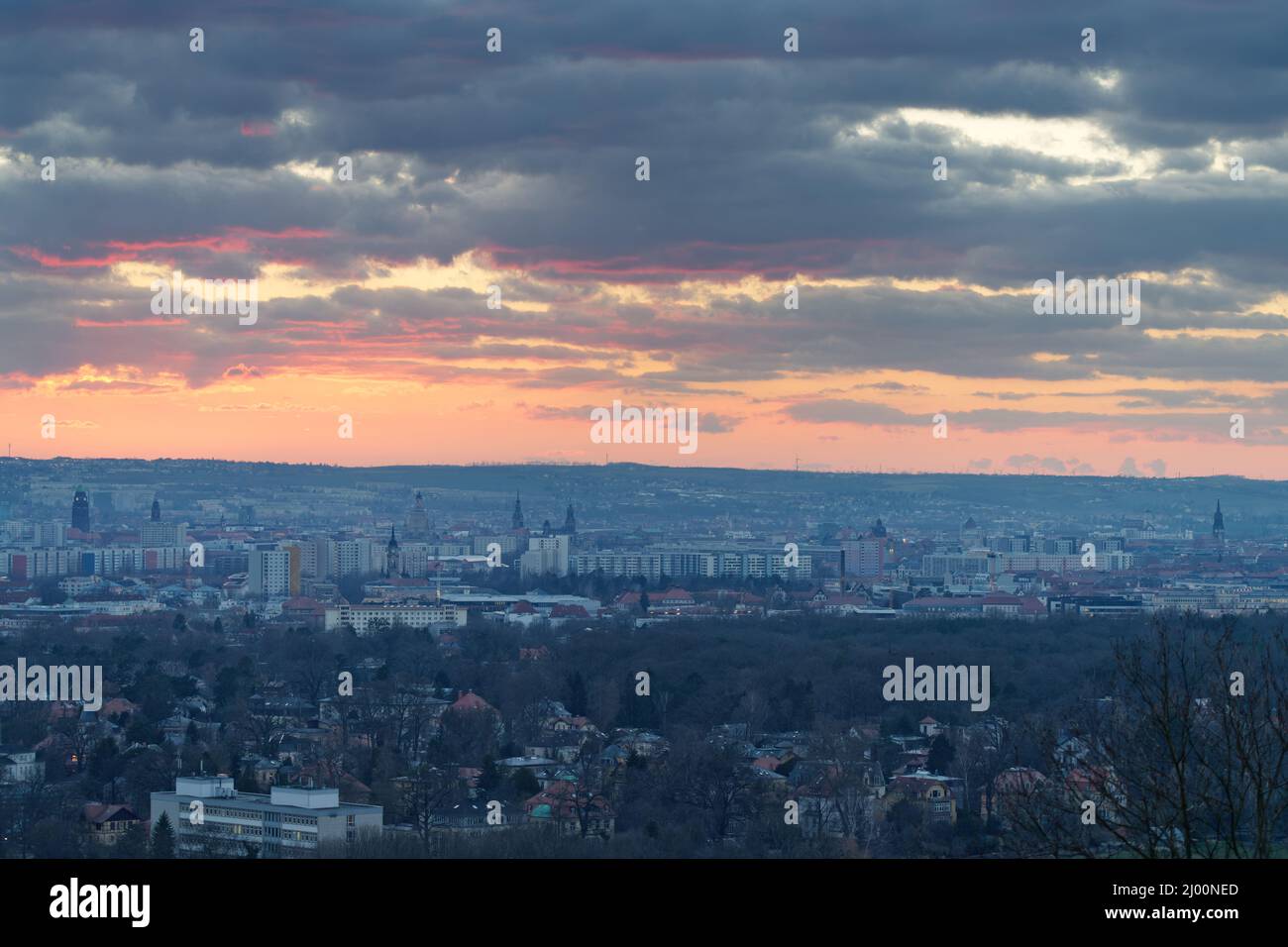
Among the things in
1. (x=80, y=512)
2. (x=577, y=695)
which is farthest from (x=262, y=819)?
(x=80, y=512)

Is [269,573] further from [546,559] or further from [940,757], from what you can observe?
[940,757]

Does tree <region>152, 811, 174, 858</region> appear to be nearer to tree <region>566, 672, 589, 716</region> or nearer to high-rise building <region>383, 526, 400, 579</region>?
tree <region>566, 672, 589, 716</region>

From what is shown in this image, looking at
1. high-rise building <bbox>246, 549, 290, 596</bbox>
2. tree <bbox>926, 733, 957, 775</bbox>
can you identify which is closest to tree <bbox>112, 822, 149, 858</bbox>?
tree <bbox>926, 733, 957, 775</bbox>

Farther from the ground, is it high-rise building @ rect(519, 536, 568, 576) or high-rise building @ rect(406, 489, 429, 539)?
high-rise building @ rect(406, 489, 429, 539)

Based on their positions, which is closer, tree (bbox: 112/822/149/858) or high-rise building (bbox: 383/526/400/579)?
tree (bbox: 112/822/149/858)

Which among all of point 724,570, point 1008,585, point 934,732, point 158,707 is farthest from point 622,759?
point 724,570

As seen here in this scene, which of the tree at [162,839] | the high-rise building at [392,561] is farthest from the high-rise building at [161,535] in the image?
the tree at [162,839]
